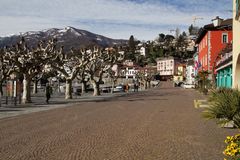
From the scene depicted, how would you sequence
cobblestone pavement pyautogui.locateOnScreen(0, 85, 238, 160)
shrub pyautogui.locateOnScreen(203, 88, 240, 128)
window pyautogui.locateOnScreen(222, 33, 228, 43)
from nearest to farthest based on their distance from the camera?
cobblestone pavement pyautogui.locateOnScreen(0, 85, 238, 160) → shrub pyautogui.locateOnScreen(203, 88, 240, 128) → window pyautogui.locateOnScreen(222, 33, 228, 43)

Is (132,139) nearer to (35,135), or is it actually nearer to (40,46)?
(35,135)

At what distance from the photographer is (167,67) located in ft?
611

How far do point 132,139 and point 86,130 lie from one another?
306 centimetres

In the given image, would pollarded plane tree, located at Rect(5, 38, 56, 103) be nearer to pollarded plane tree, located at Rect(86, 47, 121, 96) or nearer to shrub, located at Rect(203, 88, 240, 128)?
pollarded plane tree, located at Rect(86, 47, 121, 96)

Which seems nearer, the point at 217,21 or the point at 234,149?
the point at 234,149

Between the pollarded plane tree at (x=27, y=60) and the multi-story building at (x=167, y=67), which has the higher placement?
the multi-story building at (x=167, y=67)

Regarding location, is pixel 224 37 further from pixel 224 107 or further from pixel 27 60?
pixel 224 107

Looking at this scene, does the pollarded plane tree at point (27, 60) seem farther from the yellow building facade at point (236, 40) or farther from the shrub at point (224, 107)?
the shrub at point (224, 107)

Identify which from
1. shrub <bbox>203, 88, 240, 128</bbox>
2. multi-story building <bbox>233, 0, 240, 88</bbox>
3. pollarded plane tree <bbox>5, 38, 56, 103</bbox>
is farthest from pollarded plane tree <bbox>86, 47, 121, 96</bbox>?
shrub <bbox>203, 88, 240, 128</bbox>

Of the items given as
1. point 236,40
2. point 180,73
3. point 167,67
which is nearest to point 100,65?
point 236,40

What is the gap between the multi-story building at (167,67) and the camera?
182000 mm

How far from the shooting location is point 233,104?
49.1 feet

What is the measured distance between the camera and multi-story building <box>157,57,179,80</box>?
18200 centimetres

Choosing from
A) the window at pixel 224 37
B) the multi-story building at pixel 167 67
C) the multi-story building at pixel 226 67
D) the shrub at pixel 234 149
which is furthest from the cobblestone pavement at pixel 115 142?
the multi-story building at pixel 167 67
